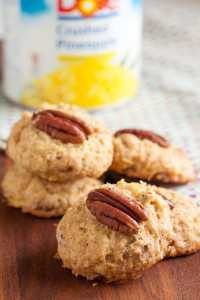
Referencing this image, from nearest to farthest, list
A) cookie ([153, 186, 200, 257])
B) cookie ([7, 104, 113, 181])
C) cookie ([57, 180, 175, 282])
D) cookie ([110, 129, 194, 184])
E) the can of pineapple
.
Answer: cookie ([57, 180, 175, 282]) < cookie ([153, 186, 200, 257]) < cookie ([7, 104, 113, 181]) < cookie ([110, 129, 194, 184]) < the can of pineapple

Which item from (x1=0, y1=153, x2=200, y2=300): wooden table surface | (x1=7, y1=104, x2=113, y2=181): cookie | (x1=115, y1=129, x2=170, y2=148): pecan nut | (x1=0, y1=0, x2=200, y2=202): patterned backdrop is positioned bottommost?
(x1=0, y1=0, x2=200, y2=202): patterned backdrop

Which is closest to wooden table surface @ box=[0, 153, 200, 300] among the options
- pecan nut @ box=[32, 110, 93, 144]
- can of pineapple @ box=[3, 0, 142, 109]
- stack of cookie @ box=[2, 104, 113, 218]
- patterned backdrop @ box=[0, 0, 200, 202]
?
stack of cookie @ box=[2, 104, 113, 218]

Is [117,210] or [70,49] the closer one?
[117,210]

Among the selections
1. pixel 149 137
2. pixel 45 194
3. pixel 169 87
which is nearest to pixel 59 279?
pixel 45 194

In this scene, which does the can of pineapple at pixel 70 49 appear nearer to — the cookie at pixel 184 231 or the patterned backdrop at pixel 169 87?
the patterned backdrop at pixel 169 87

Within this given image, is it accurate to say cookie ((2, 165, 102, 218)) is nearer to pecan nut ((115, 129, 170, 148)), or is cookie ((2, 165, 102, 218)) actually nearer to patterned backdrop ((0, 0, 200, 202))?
pecan nut ((115, 129, 170, 148))

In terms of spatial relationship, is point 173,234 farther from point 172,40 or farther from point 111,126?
point 172,40

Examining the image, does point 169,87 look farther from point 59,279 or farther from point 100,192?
point 59,279
